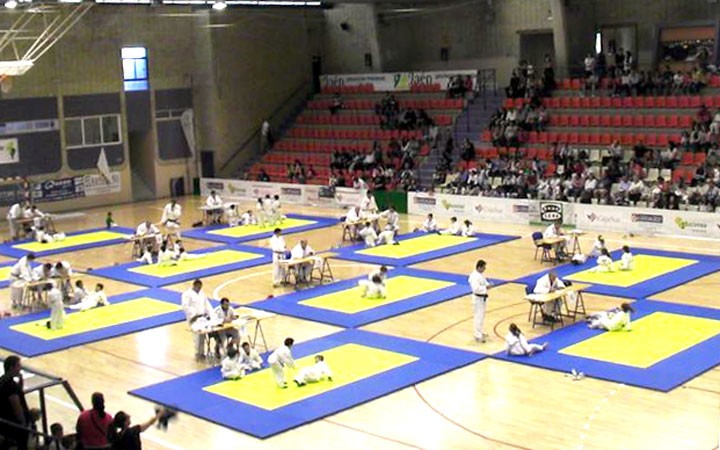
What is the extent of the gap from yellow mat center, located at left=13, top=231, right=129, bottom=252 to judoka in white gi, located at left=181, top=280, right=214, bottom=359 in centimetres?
1554

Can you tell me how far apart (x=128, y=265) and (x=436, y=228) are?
10.4 meters

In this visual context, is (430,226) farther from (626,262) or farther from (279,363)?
(279,363)

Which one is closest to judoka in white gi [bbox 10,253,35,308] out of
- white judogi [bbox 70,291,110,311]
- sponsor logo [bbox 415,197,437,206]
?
white judogi [bbox 70,291,110,311]

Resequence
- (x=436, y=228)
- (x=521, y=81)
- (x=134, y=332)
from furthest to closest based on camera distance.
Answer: (x=521, y=81)
(x=436, y=228)
(x=134, y=332)

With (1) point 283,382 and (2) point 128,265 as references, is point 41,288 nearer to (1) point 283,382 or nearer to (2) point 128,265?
(2) point 128,265

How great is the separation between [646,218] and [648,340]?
44.5ft

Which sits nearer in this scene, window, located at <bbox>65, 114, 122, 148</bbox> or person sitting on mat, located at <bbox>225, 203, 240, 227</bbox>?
person sitting on mat, located at <bbox>225, 203, 240, 227</bbox>

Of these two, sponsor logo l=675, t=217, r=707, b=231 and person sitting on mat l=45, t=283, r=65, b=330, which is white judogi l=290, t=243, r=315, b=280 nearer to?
person sitting on mat l=45, t=283, r=65, b=330

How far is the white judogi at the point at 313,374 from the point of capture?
18.5 meters

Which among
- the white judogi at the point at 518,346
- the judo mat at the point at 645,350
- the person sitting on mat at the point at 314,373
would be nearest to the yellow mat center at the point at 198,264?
the person sitting on mat at the point at 314,373

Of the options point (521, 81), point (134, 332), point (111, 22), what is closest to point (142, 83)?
point (111, 22)

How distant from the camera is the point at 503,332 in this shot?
21656mm

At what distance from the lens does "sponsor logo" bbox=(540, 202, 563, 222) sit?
3531 centimetres

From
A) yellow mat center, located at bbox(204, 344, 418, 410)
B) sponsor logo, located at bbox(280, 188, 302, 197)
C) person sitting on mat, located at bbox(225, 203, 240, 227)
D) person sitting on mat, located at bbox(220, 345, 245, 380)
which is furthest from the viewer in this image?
sponsor logo, located at bbox(280, 188, 302, 197)
